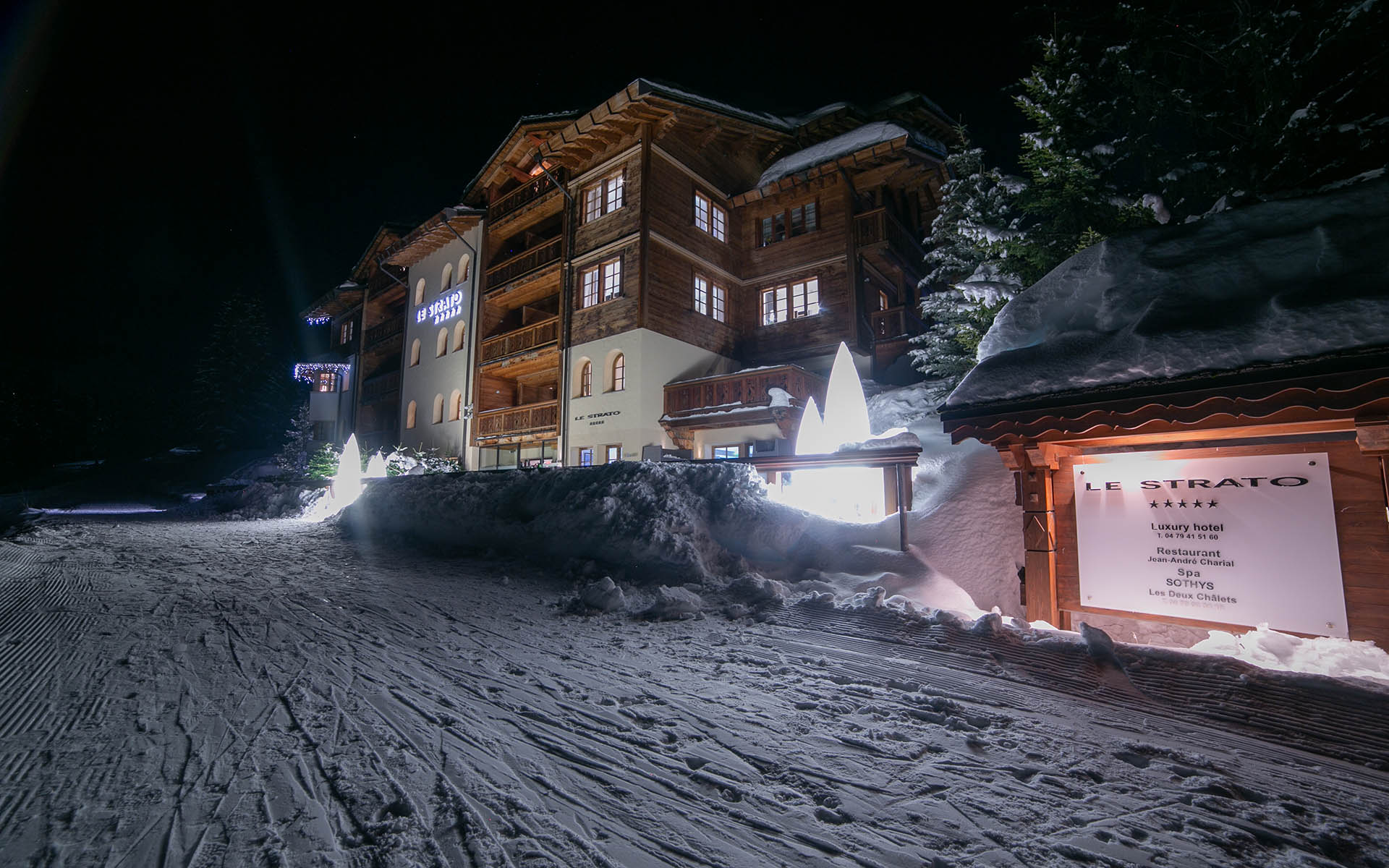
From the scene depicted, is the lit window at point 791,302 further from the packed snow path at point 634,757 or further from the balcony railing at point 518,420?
the packed snow path at point 634,757

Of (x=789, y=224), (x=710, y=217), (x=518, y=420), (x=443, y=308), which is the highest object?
(x=710, y=217)

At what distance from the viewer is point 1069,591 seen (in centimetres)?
564

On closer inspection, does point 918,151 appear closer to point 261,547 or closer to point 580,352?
point 580,352

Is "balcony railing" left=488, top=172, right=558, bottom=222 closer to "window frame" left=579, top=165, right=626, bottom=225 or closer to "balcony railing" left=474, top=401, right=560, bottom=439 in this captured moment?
"window frame" left=579, top=165, right=626, bottom=225

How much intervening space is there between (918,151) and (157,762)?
23822 mm

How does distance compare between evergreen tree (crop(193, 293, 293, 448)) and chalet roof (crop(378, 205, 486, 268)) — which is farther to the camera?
evergreen tree (crop(193, 293, 293, 448))

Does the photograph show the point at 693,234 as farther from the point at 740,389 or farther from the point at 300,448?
the point at 300,448

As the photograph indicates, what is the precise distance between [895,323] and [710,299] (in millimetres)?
7282

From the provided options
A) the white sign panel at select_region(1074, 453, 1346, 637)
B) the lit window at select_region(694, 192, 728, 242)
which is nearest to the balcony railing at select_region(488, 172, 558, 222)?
the lit window at select_region(694, 192, 728, 242)

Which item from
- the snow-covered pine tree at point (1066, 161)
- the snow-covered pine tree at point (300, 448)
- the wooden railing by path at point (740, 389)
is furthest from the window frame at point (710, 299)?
the snow-covered pine tree at point (300, 448)

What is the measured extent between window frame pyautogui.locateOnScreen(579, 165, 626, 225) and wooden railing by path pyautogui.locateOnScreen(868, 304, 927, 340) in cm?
1069

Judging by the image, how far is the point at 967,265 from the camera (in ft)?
51.5

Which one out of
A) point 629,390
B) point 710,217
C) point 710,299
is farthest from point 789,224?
point 629,390

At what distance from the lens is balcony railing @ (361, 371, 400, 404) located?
31781 mm
